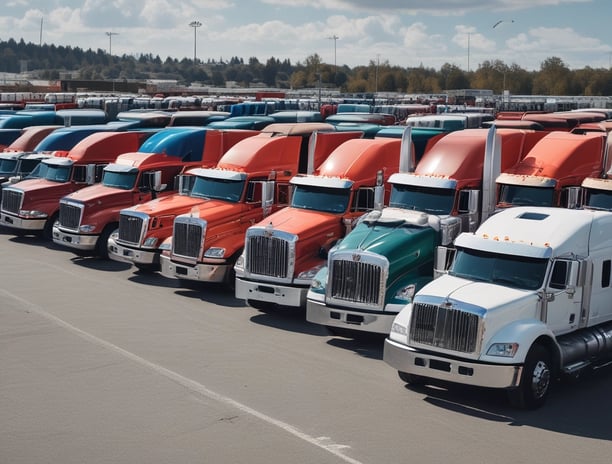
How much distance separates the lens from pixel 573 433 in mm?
12820

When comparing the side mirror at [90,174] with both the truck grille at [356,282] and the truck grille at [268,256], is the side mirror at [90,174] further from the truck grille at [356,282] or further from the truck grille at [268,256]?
the truck grille at [356,282]

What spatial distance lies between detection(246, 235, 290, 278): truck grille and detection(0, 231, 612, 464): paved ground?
105 centimetres

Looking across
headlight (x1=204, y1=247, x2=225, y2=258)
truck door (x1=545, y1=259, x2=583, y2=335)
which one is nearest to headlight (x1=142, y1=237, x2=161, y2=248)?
headlight (x1=204, y1=247, x2=225, y2=258)

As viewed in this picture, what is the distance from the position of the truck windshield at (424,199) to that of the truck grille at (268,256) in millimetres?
2592

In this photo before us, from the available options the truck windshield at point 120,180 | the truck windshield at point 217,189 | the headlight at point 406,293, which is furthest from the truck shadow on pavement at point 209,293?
the headlight at point 406,293

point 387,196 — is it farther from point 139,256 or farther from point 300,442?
point 300,442

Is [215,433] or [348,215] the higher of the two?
[348,215]

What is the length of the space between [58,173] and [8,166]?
16.8ft

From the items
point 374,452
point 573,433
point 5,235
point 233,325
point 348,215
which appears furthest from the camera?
point 5,235

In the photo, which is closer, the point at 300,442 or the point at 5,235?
the point at 300,442

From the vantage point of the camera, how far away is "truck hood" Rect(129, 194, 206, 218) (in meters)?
24.4

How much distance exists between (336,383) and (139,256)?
10.6 m

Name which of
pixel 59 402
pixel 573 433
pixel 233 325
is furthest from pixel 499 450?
pixel 233 325

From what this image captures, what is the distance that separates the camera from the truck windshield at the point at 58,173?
30.7 metres
